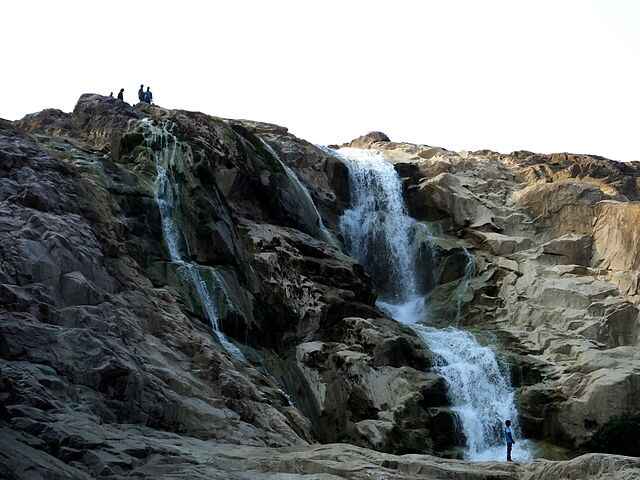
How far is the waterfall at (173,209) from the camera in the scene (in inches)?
1080

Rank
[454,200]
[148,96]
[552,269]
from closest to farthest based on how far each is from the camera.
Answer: [552,269] < [148,96] < [454,200]

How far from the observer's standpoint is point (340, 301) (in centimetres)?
3359

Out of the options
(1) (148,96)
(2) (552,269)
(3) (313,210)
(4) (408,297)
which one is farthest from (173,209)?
(2) (552,269)

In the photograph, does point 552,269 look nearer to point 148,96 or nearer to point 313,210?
point 313,210

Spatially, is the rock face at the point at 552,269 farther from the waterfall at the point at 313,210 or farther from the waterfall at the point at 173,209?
the waterfall at the point at 173,209

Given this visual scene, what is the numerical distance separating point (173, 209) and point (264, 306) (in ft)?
17.2

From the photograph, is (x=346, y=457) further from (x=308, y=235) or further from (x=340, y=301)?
(x=308, y=235)

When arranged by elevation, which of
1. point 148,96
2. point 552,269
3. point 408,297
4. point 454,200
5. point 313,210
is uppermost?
point 148,96

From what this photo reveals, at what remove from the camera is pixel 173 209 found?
3055 centimetres

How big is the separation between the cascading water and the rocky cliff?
0.95 m

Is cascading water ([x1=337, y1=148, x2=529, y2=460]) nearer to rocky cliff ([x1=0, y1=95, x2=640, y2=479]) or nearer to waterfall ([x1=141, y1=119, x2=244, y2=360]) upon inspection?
rocky cliff ([x1=0, y1=95, x2=640, y2=479])

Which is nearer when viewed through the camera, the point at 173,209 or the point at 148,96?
the point at 173,209

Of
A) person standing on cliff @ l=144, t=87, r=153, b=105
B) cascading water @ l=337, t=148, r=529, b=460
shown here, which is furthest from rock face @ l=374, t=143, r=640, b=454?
person standing on cliff @ l=144, t=87, r=153, b=105

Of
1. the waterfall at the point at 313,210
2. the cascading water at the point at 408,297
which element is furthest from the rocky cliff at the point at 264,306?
the cascading water at the point at 408,297
